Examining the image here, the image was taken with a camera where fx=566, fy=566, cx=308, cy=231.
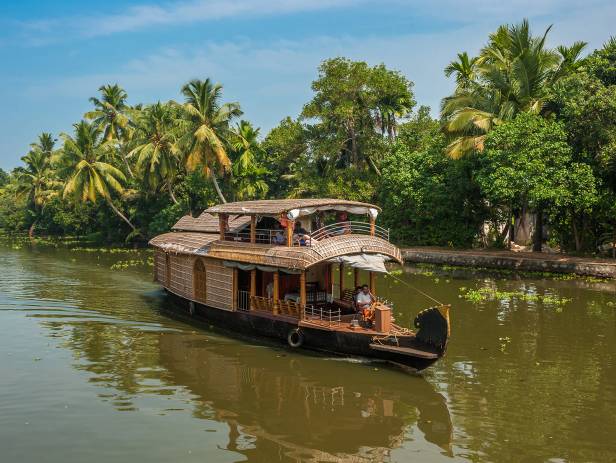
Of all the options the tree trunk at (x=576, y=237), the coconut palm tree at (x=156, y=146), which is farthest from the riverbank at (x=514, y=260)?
the coconut palm tree at (x=156, y=146)

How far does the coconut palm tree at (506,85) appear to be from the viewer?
969 inches

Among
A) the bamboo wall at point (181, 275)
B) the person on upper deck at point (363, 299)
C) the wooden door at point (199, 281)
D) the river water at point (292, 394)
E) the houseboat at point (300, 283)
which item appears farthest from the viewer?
the bamboo wall at point (181, 275)

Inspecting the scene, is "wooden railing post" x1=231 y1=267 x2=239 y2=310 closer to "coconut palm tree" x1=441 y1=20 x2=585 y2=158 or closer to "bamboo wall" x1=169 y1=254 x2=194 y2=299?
"bamboo wall" x1=169 y1=254 x2=194 y2=299

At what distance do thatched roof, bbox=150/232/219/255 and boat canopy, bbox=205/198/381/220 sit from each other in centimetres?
126

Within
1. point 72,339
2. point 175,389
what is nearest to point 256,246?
point 175,389

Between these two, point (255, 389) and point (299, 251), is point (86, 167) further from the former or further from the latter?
point (255, 389)

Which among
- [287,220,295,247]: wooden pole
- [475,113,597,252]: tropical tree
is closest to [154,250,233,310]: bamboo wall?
[287,220,295,247]: wooden pole

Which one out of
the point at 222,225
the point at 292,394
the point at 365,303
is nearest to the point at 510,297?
the point at 365,303

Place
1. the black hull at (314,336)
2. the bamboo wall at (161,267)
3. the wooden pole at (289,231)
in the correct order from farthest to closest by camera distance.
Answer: the bamboo wall at (161,267) → the wooden pole at (289,231) → the black hull at (314,336)

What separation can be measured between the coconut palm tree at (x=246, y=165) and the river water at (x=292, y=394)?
2013 centimetres

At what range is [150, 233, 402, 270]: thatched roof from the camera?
37.3 feet

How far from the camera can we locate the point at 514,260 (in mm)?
24219

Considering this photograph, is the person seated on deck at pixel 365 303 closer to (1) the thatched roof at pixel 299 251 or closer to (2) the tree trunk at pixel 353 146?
(1) the thatched roof at pixel 299 251

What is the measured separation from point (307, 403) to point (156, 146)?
27.5 meters
